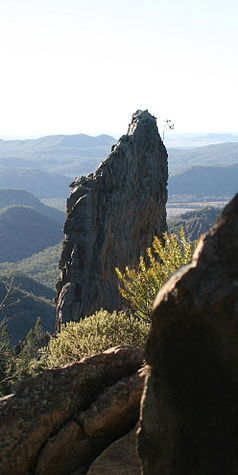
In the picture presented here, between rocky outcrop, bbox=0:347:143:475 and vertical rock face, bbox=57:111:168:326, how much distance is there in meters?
39.7

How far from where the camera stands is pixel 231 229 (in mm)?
8070

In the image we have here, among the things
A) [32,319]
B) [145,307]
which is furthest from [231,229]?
[32,319]

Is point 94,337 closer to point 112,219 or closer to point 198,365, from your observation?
point 198,365

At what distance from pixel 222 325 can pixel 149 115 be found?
7221 cm

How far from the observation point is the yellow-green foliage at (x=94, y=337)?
20.3m

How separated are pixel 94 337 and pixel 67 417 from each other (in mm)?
7175

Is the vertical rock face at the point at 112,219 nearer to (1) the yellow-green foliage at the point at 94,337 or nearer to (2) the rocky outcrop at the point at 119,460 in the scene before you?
(1) the yellow-green foliage at the point at 94,337

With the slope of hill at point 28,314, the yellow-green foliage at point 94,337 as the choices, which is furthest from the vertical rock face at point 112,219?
the slope of hill at point 28,314

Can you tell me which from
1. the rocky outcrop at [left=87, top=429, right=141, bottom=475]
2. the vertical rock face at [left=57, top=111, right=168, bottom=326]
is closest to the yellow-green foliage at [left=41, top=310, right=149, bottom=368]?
the rocky outcrop at [left=87, top=429, right=141, bottom=475]

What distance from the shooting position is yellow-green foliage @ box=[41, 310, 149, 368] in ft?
66.6

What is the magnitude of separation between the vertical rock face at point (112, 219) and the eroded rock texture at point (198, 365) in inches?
1774

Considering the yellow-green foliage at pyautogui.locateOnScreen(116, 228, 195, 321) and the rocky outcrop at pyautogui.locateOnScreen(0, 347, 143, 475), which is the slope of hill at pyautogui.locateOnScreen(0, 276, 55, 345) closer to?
the yellow-green foliage at pyautogui.locateOnScreen(116, 228, 195, 321)

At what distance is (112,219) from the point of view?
65625 mm

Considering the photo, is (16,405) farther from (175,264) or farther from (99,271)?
(99,271)
